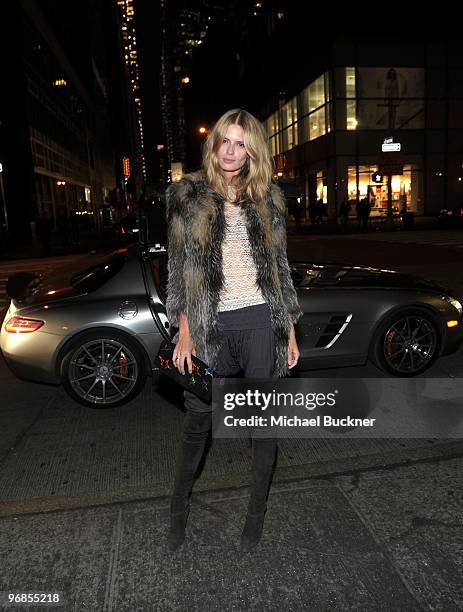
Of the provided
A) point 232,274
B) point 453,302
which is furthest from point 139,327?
point 453,302

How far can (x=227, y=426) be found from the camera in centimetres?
409

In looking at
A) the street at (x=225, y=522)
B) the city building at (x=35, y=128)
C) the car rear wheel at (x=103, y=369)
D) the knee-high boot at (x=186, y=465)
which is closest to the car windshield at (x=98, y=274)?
the car rear wheel at (x=103, y=369)

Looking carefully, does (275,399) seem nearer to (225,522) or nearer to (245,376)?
(245,376)

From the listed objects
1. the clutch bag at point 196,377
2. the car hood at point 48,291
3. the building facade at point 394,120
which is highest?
the building facade at point 394,120

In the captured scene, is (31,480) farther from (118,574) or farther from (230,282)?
(230,282)

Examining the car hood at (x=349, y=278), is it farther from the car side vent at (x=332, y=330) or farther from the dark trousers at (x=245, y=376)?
the dark trousers at (x=245, y=376)

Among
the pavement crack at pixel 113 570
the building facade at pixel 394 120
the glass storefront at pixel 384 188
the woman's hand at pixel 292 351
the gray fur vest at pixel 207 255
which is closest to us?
the pavement crack at pixel 113 570

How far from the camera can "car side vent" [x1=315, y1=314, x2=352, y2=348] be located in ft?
15.7

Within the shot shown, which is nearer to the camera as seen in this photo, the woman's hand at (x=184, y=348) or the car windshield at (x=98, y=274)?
the woman's hand at (x=184, y=348)

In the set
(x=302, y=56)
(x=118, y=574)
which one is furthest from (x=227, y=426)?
(x=302, y=56)

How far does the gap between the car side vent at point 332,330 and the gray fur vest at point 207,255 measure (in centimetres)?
225

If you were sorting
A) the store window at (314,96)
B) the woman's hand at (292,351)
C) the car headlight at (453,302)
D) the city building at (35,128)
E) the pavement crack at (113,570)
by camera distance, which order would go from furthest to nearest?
the store window at (314,96)
the city building at (35,128)
the car headlight at (453,302)
the woman's hand at (292,351)
the pavement crack at (113,570)

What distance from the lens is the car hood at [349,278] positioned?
5.02 m

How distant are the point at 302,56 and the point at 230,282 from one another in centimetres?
4014
